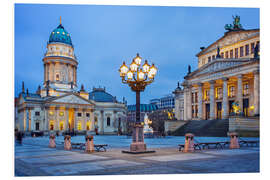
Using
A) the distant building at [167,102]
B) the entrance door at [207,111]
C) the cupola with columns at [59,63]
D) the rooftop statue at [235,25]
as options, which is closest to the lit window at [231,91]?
the entrance door at [207,111]

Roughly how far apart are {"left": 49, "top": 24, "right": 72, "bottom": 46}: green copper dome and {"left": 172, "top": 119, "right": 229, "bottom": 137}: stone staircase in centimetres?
5676

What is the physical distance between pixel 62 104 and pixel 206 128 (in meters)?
51.2

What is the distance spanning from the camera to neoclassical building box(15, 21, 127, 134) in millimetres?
81000

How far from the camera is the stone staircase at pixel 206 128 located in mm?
41500

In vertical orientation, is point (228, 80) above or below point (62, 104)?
above

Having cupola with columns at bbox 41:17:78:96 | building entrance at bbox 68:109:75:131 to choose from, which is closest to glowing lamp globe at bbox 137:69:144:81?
building entrance at bbox 68:109:75:131

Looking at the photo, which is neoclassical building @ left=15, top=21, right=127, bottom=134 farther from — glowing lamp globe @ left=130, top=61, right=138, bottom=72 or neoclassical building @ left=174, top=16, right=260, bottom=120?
glowing lamp globe @ left=130, top=61, right=138, bottom=72

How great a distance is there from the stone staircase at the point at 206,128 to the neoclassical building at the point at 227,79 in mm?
3757

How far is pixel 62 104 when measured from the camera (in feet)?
274

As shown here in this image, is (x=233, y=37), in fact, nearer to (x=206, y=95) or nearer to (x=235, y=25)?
(x=235, y=25)

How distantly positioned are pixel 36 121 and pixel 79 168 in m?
72.9

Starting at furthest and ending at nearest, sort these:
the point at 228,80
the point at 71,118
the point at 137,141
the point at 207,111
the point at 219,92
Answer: the point at 71,118
the point at 207,111
the point at 219,92
the point at 228,80
the point at 137,141

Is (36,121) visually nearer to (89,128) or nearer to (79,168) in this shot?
(89,128)

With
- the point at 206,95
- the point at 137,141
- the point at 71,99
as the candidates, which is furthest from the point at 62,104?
the point at 137,141
